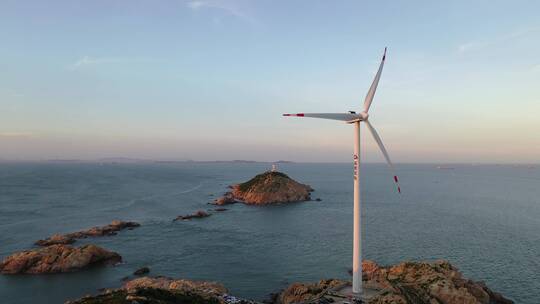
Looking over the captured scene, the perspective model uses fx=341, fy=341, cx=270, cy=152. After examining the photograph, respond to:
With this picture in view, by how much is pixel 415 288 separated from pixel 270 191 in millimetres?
109643

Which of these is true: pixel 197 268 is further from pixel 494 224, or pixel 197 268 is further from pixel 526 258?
pixel 494 224

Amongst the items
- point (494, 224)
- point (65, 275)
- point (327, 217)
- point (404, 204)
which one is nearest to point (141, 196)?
point (327, 217)

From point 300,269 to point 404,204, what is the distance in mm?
96608

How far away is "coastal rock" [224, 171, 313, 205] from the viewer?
15325 cm

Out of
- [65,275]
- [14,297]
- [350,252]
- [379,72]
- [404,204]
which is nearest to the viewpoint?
[379,72]

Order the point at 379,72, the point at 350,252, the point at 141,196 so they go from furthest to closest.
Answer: the point at 141,196
the point at 350,252
the point at 379,72

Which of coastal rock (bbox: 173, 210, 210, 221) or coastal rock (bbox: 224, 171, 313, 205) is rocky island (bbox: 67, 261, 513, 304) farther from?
coastal rock (bbox: 224, 171, 313, 205)

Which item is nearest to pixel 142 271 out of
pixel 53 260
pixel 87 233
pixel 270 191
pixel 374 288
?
pixel 53 260

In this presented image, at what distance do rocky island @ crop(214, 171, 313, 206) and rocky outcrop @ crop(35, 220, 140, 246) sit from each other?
5190 cm

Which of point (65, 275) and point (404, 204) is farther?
point (404, 204)

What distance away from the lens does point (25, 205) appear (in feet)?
444

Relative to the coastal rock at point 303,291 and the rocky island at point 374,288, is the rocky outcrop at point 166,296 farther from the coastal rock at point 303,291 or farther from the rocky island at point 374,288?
the coastal rock at point 303,291

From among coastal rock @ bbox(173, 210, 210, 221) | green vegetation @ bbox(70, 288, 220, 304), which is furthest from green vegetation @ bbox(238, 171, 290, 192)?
green vegetation @ bbox(70, 288, 220, 304)

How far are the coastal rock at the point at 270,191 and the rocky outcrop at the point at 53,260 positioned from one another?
86.4 metres
